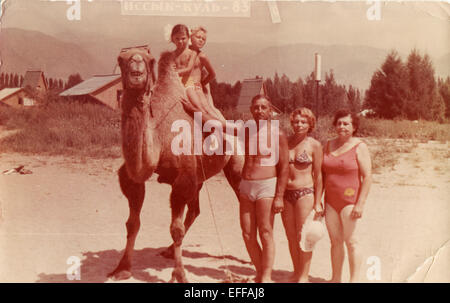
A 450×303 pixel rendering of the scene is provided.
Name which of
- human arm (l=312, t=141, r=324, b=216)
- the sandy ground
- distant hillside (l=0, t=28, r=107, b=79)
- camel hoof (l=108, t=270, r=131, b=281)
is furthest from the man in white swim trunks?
distant hillside (l=0, t=28, r=107, b=79)

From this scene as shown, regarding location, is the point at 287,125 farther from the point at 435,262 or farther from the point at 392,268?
the point at 435,262

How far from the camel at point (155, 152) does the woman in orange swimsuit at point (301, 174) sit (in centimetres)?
68

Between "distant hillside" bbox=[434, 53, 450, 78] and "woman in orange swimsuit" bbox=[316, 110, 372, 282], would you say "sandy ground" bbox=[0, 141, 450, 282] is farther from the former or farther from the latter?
"distant hillside" bbox=[434, 53, 450, 78]

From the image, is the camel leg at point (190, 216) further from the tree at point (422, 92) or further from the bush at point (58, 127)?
the tree at point (422, 92)

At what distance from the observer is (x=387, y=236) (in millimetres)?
5449

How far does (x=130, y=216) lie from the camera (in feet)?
16.1

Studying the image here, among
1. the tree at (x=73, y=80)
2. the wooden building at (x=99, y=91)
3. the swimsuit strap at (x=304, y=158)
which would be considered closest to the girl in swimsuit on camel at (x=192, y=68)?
the wooden building at (x=99, y=91)

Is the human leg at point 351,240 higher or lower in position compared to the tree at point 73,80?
lower

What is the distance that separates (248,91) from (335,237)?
196 cm

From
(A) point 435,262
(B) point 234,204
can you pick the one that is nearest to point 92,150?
(B) point 234,204

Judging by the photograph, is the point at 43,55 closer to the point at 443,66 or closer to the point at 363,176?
the point at 363,176

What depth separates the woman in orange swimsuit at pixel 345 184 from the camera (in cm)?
472

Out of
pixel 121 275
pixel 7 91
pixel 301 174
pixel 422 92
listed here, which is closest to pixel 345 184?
pixel 301 174
